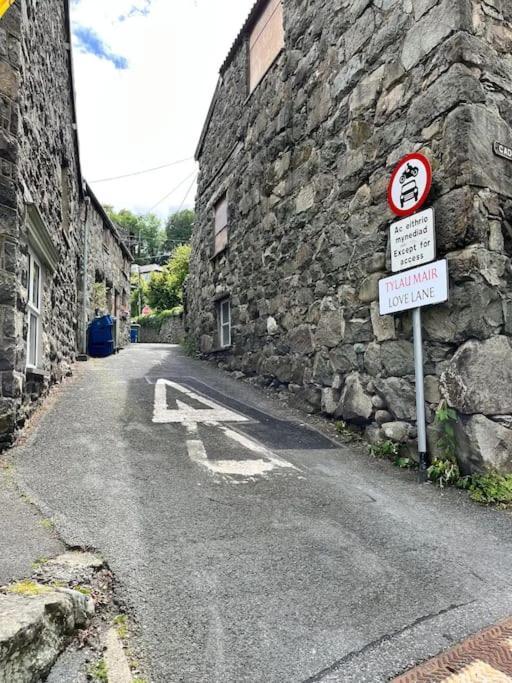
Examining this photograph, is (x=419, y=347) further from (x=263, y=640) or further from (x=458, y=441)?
(x=263, y=640)

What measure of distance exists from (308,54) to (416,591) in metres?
7.13

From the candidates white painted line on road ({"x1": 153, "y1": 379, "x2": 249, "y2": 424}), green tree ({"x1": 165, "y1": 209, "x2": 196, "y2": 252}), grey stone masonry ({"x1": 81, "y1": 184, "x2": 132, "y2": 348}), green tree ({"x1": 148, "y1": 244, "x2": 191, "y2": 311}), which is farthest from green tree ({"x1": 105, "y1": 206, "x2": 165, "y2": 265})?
white painted line on road ({"x1": 153, "y1": 379, "x2": 249, "y2": 424})

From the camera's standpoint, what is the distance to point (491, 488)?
3.73m

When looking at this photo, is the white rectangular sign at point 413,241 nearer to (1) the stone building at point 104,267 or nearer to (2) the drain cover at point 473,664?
(2) the drain cover at point 473,664

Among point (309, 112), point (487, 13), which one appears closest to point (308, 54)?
point (309, 112)

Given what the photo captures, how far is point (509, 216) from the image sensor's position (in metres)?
4.25

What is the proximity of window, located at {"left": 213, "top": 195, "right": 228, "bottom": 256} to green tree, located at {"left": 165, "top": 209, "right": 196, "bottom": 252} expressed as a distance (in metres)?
44.6

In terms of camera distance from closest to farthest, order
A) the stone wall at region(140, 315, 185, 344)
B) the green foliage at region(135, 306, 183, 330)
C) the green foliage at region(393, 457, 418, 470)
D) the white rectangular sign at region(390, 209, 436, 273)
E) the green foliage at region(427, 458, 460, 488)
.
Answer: the green foliage at region(427, 458, 460, 488) → the white rectangular sign at region(390, 209, 436, 273) → the green foliage at region(393, 457, 418, 470) → the stone wall at region(140, 315, 185, 344) → the green foliage at region(135, 306, 183, 330)

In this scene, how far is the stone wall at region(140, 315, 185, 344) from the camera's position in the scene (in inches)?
1025

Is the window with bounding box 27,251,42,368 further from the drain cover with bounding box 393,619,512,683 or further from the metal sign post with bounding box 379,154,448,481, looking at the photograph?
the drain cover with bounding box 393,619,512,683

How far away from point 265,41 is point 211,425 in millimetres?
7238

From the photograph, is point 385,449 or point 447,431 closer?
point 447,431

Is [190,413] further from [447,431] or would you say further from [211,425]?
[447,431]

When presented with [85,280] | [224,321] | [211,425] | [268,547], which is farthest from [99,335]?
[268,547]
